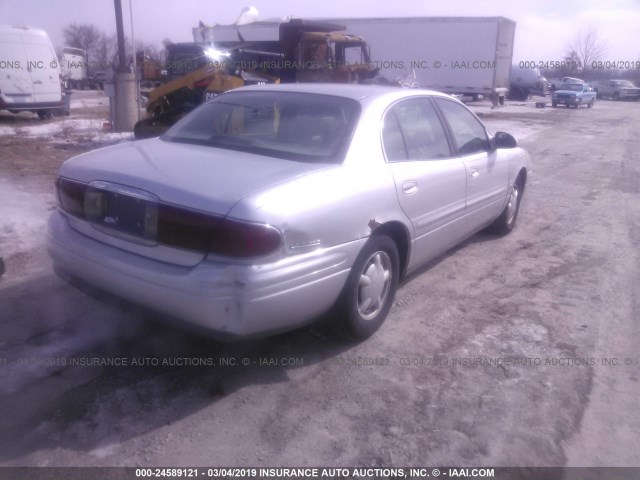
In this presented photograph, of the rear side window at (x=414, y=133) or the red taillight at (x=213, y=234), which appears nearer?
the red taillight at (x=213, y=234)

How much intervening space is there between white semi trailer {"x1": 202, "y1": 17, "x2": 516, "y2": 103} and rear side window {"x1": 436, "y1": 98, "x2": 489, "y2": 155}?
19889mm

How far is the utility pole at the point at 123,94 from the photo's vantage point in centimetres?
1291

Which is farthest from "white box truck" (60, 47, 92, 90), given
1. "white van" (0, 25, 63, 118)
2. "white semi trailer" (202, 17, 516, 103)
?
"white van" (0, 25, 63, 118)

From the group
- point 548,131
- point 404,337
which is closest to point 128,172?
point 404,337

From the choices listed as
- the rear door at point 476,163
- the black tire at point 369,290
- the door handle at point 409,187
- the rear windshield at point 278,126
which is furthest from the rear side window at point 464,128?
the black tire at point 369,290

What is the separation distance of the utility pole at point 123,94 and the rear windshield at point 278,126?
9536mm

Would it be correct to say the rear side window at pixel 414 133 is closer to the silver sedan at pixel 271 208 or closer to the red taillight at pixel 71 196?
the silver sedan at pixel 271 208

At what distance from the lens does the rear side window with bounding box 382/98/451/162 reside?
396 centimetres

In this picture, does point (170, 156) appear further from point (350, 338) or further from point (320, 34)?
point (320, 34)

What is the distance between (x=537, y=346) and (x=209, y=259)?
2248mm

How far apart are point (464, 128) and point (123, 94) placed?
1000 centimetres

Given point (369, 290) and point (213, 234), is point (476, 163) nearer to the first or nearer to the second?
point (369, 290)

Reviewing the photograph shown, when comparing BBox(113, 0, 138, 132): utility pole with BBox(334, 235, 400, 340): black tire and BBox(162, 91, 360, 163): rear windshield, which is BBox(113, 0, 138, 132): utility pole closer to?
BBox(162, 91, 360, 163): rear windshield

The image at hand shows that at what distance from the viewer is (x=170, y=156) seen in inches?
140
